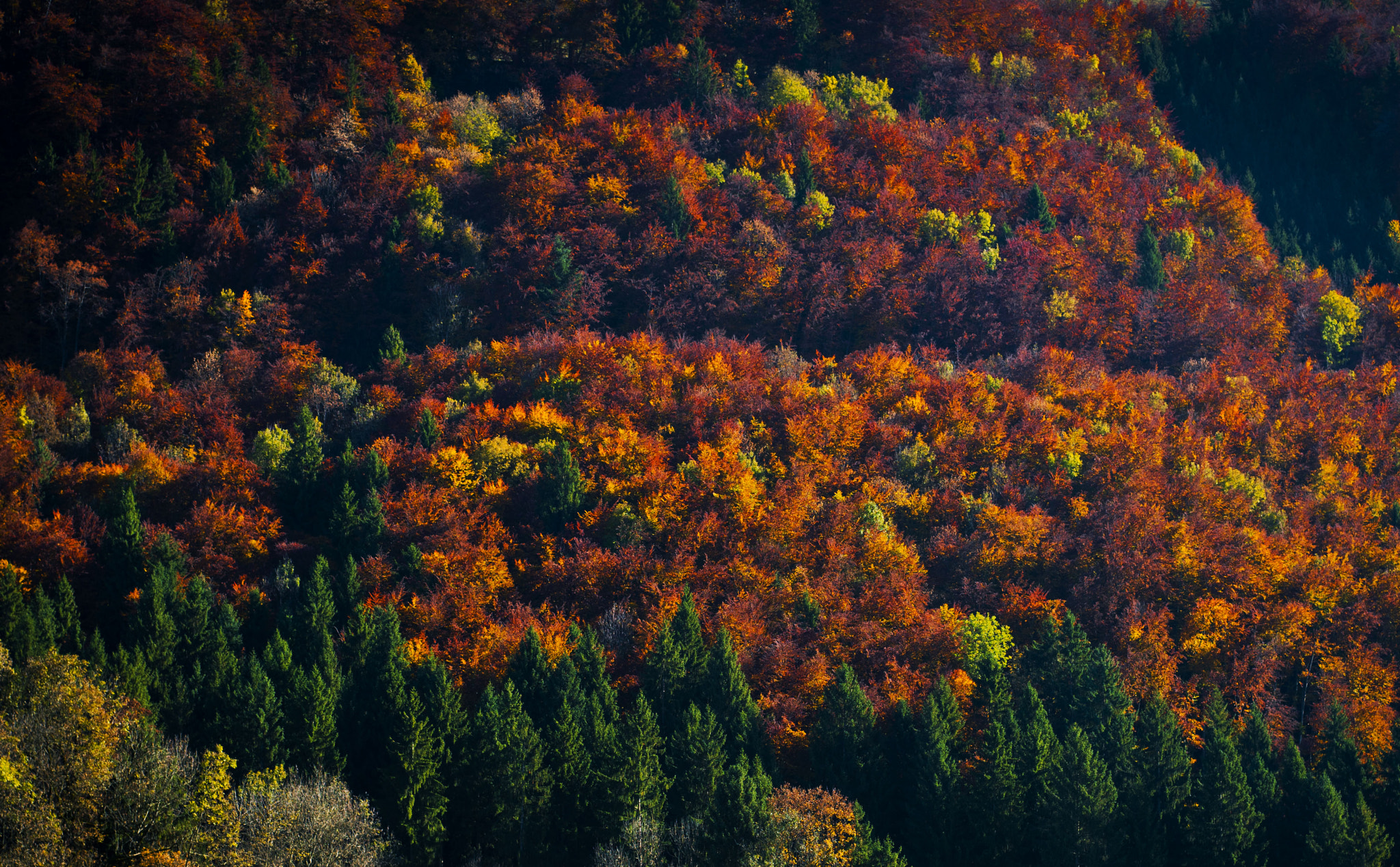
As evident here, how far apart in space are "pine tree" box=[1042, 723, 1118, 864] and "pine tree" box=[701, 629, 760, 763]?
13004mm

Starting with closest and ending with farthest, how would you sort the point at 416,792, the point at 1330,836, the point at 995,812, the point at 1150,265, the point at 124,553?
the point at 416,792, the point at 1330,836, the point at 995,812, the point at 124,553, the point at 1150,265

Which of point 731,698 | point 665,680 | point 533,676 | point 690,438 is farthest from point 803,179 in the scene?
point 533,676

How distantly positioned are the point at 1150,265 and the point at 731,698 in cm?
5748

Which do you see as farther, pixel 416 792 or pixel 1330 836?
pixel 1330 836

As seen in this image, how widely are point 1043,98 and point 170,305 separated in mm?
74056

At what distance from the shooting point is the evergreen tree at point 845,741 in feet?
195

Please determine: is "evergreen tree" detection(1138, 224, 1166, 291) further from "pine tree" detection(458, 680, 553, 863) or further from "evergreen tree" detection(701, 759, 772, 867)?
"pine tree" detection(458, 680, 553, 863)

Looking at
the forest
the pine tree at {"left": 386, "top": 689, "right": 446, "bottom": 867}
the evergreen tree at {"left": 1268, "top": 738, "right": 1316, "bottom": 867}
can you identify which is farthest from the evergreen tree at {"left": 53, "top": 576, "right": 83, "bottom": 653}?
the evergreen tree at {"left": 1268, "top": 738, "right": 1316, "bottom": 867}

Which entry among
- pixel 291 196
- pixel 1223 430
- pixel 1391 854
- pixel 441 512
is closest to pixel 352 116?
pixel 291 196

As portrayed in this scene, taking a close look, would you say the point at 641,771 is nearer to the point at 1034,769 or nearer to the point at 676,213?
the point at 1034,769

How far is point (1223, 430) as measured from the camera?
288 ft

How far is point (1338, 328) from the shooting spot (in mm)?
100812

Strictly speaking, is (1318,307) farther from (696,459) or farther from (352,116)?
(352,116)

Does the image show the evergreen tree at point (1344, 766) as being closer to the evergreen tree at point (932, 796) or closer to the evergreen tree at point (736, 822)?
the evergreen tree at point (932, 796)
